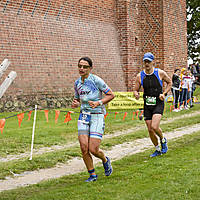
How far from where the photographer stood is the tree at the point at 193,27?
1784 inches

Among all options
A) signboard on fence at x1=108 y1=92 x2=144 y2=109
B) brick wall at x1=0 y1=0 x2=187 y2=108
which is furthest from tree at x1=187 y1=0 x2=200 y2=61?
signboard on fence at x1=108 y1=92 x2=144 y2=109

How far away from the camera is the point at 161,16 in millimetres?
23922

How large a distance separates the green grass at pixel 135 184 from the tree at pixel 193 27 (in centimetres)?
3996

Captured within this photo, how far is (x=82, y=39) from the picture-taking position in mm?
20016

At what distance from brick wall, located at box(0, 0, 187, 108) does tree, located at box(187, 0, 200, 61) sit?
1994 centimetres

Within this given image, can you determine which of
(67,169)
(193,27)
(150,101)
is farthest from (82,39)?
(193,27)

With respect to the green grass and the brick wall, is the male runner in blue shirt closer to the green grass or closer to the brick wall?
the green grass

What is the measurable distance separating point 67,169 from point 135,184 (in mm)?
2335

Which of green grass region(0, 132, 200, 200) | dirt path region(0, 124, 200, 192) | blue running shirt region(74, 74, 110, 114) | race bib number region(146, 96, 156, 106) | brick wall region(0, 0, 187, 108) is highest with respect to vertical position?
brick wall region(0, 0, 187, 108)

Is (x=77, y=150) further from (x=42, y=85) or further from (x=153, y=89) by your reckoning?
(x=42, y=85)

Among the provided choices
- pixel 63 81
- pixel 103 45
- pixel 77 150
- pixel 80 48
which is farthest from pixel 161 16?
pixel 77 150

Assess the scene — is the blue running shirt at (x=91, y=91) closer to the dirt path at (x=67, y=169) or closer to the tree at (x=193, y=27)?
the dirt path at (x=67, y=169)

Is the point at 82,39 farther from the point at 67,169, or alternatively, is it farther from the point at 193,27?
the point at 193,27

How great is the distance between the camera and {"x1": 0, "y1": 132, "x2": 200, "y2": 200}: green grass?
16.7 ft
